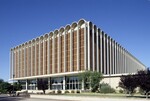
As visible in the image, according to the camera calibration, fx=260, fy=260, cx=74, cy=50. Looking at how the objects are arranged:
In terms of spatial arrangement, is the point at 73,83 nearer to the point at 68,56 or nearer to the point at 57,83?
the point at 68,56

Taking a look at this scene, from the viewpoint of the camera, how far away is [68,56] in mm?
83312

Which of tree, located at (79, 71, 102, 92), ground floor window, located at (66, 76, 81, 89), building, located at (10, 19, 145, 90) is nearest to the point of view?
tree, located at (79, 71, 102, 92)

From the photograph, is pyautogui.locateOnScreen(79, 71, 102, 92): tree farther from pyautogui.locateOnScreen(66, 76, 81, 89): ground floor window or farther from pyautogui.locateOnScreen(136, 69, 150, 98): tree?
pyautogui.locateOnScreen(136, 69, 150, 98): tree

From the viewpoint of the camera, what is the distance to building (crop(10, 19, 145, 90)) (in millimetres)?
77312

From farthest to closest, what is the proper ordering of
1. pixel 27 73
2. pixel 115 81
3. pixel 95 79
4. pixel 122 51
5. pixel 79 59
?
pixel 122 51, pixel 27 73, pixel 79 59, pixel 115 81, pixel 95 79

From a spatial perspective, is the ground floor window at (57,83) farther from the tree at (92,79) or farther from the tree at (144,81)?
the tree at (144,81)

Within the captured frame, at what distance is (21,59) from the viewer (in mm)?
112250

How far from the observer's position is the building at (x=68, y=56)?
77.3 m

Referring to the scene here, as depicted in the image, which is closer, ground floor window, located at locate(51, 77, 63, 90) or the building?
the building

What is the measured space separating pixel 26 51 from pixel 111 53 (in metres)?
36.8

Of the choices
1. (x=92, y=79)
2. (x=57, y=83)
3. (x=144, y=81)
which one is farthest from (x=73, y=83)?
(x=144, y=81)

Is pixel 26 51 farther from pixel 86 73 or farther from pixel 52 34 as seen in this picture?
pixel 86 73

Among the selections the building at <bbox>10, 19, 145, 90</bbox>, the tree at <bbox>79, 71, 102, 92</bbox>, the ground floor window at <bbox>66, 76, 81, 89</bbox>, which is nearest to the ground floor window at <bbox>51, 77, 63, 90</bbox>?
the building at <bbox>10, 19, 145, 90</bbox>

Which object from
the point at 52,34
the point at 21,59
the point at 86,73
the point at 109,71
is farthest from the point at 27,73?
the point at 86,73
